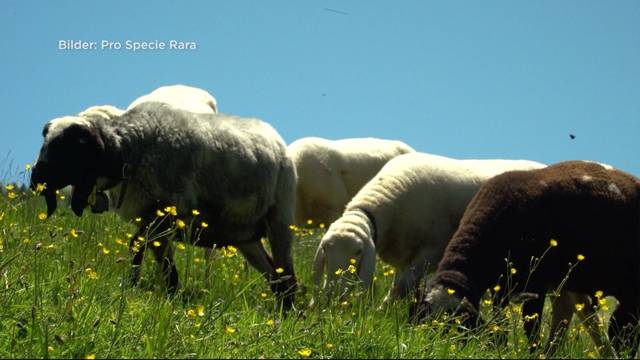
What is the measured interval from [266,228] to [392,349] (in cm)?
433

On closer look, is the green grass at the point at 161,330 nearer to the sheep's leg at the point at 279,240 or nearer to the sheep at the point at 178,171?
the sheep at the point at 178,171

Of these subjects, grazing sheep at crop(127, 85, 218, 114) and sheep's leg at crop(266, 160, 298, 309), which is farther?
grazing sheep at crop(127, 85, 218, 114)

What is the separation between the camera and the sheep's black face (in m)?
7.76

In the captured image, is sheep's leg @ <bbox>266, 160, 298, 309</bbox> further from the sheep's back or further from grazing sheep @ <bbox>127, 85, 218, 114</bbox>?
grazing sheep @ <bbox>127, 85, 218, 114</bbox>

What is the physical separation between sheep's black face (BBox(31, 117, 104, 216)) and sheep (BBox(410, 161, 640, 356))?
3267 millimetres

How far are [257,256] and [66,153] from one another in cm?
257

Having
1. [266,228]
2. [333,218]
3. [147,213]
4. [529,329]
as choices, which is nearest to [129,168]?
[147,213]

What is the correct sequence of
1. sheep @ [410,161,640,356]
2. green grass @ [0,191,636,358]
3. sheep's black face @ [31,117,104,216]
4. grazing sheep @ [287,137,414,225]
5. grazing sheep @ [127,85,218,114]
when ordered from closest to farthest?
green grass @ [0,191,636,358] < sheep @ [410,161,640,356] < sheep's black face @ [31,117,104,216] < grazing sheep @ [127,85,218,114] < grazing sheep @ [287,137,414,225]

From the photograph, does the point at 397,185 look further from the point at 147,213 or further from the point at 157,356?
the point at 157,356

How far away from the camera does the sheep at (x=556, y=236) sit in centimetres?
742

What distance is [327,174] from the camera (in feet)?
45.5

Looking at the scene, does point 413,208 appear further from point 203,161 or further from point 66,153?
point 66,153

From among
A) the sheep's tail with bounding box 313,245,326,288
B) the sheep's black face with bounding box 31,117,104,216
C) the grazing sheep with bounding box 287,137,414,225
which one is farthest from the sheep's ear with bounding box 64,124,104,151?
the grazing sheep with bounding box 287,137,414,225

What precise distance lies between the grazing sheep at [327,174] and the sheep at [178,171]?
4704 mm
